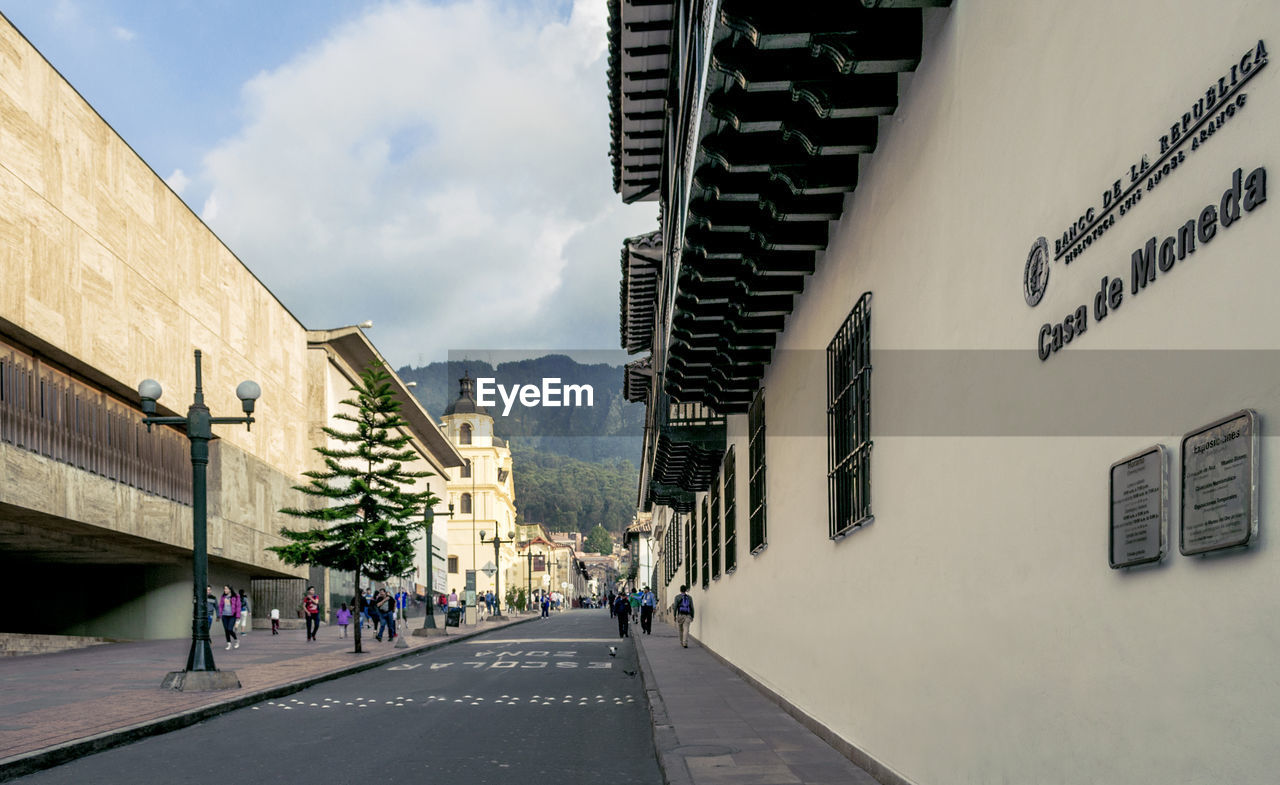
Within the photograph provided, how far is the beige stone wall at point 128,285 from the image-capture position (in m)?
28.5

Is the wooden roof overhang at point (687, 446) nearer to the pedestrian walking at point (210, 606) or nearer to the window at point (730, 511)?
the window at point (730, 511)

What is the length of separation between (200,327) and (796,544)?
33015 mm

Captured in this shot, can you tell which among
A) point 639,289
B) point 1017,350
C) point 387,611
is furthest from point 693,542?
point 1017,350

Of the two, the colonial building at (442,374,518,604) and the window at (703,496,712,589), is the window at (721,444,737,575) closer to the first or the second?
the window at (703,496,712,589)

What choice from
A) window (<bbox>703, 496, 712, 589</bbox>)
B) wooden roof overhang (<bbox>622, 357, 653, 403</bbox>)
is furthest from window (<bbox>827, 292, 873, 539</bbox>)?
wooden roof overhang (<bbox>622, 357, 653, 403</bbox>)

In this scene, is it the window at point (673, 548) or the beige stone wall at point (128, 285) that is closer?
the beige stone wall at point (128, 285)

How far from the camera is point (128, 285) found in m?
34.8

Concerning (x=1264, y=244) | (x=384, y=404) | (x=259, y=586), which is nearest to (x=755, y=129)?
(x=1264, y=244)

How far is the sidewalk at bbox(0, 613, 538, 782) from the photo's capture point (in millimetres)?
11039

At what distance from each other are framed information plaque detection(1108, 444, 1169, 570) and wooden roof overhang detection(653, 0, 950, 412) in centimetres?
327

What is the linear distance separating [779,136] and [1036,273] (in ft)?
11.7

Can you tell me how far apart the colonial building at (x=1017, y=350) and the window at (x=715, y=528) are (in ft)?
45.0

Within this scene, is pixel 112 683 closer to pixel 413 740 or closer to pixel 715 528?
pixel 413 740

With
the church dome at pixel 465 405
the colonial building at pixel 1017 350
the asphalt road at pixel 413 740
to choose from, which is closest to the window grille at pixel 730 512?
the asphalt road at pixel 413 740
